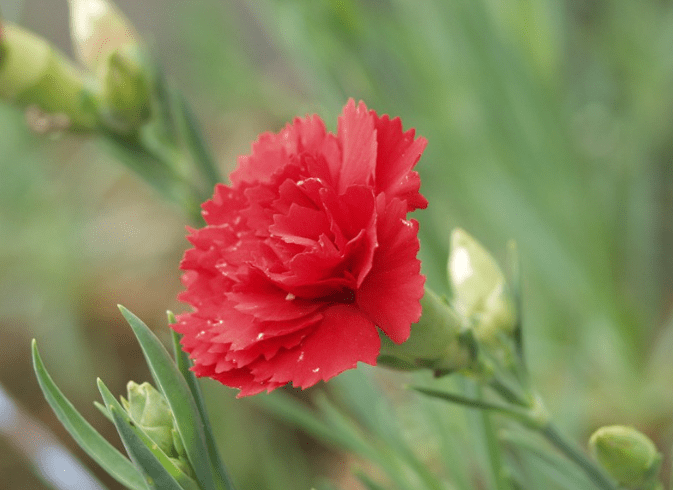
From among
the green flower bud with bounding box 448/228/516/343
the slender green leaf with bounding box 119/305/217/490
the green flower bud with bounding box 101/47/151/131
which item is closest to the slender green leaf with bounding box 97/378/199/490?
the slender green leaf with bounding box 119/305/217/490

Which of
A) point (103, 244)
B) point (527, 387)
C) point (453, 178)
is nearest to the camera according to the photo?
point (527, 387)

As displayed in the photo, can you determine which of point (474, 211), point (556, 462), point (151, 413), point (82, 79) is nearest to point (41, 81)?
point (82, 79)

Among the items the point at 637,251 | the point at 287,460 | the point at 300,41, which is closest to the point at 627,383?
the point at 637,251

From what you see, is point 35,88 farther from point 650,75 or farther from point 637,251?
point 650,75

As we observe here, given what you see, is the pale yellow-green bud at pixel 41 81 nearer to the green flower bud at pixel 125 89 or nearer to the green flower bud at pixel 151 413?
the green flower bud at pixel 125 89

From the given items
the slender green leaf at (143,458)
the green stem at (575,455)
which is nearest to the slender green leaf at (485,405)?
the green stem at (575,455)

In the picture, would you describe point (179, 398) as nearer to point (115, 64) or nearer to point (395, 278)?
point (395, 278)
